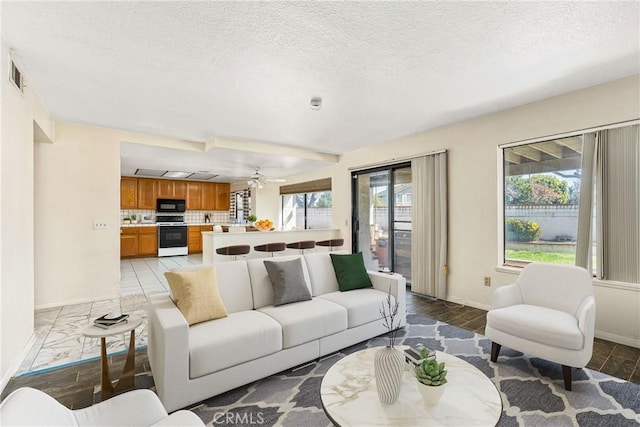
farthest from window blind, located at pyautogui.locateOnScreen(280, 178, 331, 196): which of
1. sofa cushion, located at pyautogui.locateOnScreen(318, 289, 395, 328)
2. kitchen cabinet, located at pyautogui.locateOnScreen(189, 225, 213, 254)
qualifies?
sofa cushion, located at pyautogui.locateOnScreen(318, 289, 395, 328)

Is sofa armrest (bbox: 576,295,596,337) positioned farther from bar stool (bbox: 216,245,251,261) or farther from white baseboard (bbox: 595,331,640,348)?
bar stool (bbox: 216,245,251,261)

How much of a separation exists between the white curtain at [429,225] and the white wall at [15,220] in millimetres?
4668

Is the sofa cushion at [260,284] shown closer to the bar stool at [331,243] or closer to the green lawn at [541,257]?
the bar stool at [331,243]

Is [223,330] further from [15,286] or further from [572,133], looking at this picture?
[572,133]

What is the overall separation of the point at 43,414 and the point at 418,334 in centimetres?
295

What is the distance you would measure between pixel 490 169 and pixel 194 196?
28.2 feet

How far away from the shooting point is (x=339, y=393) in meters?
1.58

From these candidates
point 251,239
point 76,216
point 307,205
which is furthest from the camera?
point 307,205

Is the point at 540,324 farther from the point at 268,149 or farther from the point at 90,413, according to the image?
the point at 268,149

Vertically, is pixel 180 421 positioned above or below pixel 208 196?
below

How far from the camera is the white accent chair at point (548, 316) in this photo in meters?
2.16

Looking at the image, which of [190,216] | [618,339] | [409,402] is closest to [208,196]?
[190,216]

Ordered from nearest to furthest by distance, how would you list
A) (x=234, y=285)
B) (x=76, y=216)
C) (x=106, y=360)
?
1. (x=106, y=360)
2. (x=234, y=285)
3. (x=76, y=216)

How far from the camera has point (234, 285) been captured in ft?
8.86
